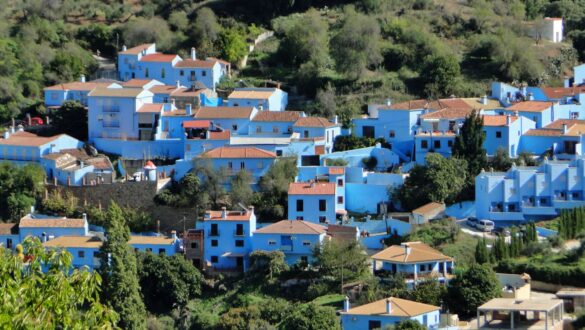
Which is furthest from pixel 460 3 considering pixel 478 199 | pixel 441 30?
pixel 478 199

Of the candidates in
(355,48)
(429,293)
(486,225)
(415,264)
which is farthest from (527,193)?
(355,48)

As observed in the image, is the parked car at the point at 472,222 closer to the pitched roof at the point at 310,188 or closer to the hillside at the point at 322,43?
the pitched roof at the point at 310,188

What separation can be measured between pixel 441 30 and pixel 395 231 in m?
15.7

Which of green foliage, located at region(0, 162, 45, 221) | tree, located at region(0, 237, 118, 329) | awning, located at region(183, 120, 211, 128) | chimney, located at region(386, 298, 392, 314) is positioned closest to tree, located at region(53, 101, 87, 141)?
green foliage, located at region(0, 162, 45, 221)

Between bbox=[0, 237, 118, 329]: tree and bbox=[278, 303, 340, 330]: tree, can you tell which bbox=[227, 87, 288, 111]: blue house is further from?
bbox=[0, 237, 118, 329]: tree

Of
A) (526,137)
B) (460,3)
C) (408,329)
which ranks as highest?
(460,3)

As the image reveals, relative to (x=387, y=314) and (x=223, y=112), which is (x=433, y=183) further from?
(x=223, y=112)

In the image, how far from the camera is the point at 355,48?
52.0 metres

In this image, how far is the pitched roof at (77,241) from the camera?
4294 cm

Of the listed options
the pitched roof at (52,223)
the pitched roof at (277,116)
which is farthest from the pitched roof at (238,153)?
the pitched roof at (52,223)

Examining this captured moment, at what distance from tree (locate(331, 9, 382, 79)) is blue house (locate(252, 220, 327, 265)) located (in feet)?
35.1

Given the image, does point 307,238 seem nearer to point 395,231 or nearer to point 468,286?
point 395,231

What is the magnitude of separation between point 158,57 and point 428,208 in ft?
49.2

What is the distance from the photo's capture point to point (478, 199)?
4328 centimetres
